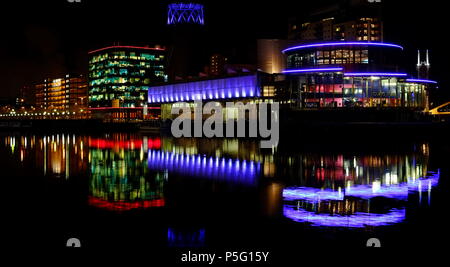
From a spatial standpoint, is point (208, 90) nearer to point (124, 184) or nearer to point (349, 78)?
point (349, 78)

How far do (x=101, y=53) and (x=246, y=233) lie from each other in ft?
539

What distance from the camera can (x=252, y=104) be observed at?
77875 millimetres

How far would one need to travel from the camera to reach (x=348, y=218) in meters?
15.9

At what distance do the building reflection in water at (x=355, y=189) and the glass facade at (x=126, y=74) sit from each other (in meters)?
135

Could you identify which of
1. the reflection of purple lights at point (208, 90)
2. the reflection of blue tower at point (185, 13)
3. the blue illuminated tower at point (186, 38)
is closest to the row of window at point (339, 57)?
the reflection of purple lights at point (208, 90)

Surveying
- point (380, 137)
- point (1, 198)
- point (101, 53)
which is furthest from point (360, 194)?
point (101, 53)

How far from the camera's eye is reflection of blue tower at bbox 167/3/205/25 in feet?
386

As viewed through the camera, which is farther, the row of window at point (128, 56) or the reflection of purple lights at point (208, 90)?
the row of window at point (128, 56)

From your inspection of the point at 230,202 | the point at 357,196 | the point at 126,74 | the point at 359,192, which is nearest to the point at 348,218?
the point at 357,196

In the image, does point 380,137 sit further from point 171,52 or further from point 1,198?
point 171,52

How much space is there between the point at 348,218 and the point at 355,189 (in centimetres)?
593

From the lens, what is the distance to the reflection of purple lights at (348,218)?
1513 cm

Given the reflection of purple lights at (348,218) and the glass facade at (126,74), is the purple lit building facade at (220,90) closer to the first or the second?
the glass facade at (126,74)

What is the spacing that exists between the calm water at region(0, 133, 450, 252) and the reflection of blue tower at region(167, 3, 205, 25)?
89307 mm
